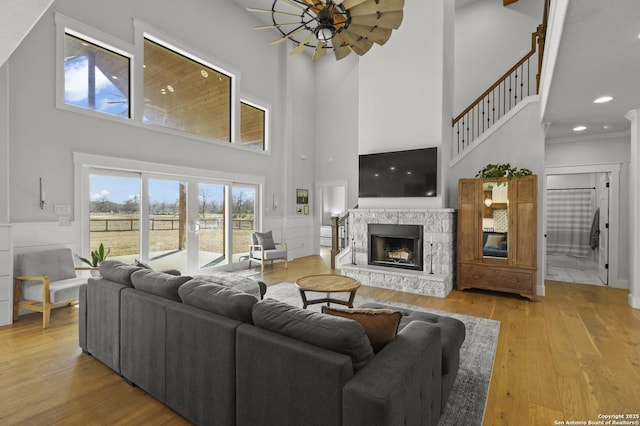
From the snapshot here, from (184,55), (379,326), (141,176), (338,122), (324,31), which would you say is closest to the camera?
(379,326)

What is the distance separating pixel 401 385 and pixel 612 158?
6.54 metres

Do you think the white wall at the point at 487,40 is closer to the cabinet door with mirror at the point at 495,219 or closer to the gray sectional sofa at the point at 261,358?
the cabinet door with mirror at the point at 495,219

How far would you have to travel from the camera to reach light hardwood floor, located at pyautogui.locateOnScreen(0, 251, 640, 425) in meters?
2.00

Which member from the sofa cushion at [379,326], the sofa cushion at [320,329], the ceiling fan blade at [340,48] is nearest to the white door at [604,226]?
the ceiling fan blade at [340,48]

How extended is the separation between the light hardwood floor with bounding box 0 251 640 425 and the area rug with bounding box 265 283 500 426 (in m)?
0.06

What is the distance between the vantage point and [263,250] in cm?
664

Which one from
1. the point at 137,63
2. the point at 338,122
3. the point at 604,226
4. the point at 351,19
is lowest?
the point at 604,226

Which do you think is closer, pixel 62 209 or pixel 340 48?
pixel 340 48

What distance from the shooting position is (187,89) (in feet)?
19.5

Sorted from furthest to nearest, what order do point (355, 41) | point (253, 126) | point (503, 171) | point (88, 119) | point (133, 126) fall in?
point (253, 126)
point (133, 126)
point (503, 171)
point (88, 119)
point (355, 41)

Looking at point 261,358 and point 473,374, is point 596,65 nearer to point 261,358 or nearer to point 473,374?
point 473,374

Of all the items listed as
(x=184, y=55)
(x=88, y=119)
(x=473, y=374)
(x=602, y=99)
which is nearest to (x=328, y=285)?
(x=473, y=374)

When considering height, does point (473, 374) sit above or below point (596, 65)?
below

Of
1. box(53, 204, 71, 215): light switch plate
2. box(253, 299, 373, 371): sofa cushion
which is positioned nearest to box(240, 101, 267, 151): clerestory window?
box(53, 204, 71, 215): light switch plate
